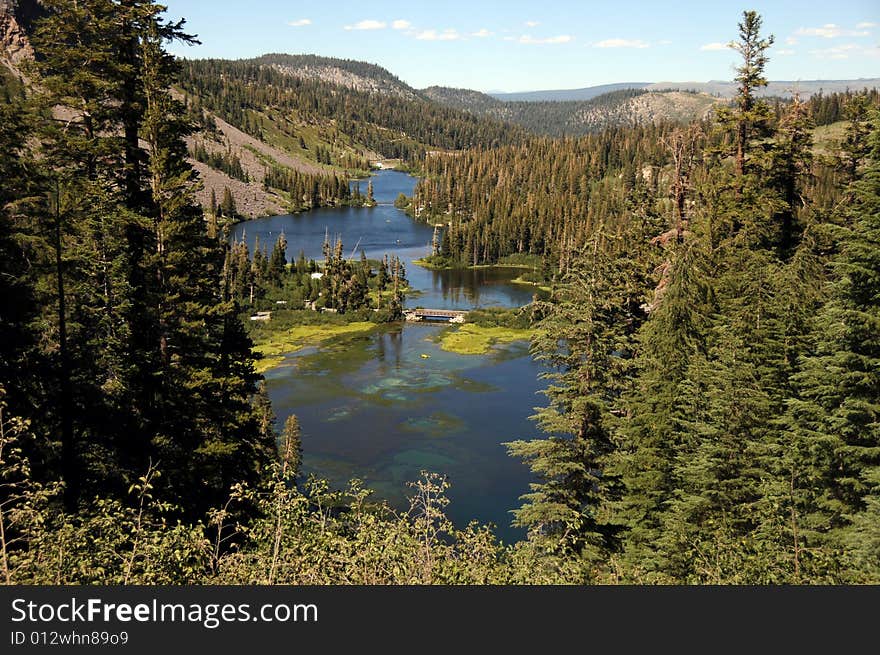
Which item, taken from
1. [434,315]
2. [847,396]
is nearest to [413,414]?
[434,315]

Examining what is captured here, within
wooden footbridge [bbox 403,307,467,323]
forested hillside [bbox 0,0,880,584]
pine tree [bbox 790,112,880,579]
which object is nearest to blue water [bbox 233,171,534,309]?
wooden footbridge [bbox 403,307,467,323]

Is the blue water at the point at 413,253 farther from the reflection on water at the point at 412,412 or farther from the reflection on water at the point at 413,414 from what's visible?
the reflection on water at the point at 413,414

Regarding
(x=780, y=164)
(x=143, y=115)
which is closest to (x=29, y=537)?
(x=143, y=115)

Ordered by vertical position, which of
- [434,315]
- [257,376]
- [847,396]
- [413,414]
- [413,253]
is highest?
[413,253]

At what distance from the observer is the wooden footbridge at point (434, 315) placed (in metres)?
101

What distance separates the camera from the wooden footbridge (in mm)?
100875

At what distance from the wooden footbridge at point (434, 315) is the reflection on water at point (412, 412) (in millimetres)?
3617

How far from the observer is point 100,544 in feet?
37.8

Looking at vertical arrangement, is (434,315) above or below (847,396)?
below

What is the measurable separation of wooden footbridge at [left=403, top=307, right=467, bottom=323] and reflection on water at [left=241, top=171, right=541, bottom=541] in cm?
362

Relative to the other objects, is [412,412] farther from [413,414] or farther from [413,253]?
[413,253]

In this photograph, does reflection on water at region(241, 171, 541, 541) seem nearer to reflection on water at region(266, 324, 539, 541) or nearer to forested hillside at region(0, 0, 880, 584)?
reflection on water at region(266, 324, 539, 541)

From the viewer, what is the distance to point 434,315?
102 m

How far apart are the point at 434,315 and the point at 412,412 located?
40.5 meters
